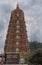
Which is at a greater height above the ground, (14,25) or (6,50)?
(14,25)

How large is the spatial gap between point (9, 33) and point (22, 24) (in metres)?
3.59

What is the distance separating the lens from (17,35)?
74.5 meters

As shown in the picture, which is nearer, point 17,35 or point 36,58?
point 36,58

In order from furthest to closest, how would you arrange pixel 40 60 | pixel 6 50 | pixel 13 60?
pixel 6 50
pixel 40 60
pixel 13 60

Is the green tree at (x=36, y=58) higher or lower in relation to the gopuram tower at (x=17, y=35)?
lower

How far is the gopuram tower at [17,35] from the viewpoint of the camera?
7200cm

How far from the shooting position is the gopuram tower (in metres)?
72.0

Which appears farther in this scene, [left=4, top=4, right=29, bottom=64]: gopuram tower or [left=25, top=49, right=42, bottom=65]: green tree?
[left=4, top=4, right=29, bottom=64]: gopuram tower

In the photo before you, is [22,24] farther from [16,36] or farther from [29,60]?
[29,60]

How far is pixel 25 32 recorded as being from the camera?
73125 millimetres

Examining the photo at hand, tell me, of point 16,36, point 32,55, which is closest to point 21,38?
point 16,36

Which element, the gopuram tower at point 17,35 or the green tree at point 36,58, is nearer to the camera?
the green tree at point 36,58

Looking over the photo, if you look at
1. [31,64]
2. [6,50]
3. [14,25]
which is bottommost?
[31,64]

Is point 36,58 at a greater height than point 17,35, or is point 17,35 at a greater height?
point 17,35
